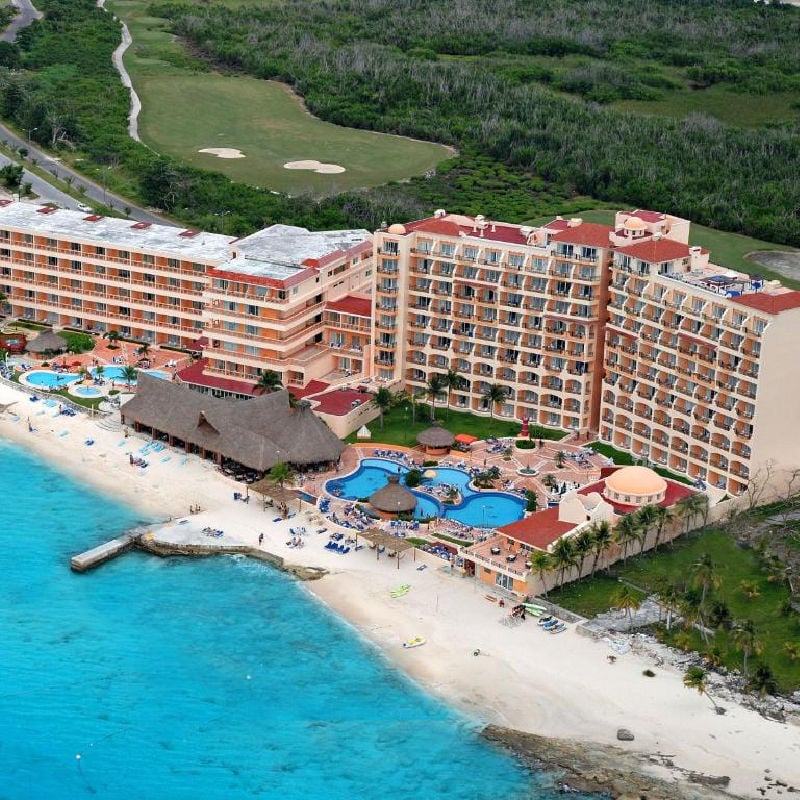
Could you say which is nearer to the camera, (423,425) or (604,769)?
(604,769)

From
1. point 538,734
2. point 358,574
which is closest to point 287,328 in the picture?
point 358,574

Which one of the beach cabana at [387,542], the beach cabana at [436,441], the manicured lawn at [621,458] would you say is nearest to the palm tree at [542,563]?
the beach cabana at [387,542]

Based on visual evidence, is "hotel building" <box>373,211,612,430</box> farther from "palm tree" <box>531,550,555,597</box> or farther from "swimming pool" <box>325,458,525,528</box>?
"palm tree" <box>531,550,555,597</box>

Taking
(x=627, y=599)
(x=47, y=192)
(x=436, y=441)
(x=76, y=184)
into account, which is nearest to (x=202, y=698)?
(x=627, y=599)

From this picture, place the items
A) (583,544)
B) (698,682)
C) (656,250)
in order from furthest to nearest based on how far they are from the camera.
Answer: (656,250)
(583,544)
(698,682)

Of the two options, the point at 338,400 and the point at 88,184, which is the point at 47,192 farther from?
the point at 338,400

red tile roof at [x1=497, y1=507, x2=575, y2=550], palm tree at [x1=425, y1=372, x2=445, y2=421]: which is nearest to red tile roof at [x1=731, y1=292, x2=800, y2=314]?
red tile roof at [x1=497, y1=507, x2=575, y2=550]
